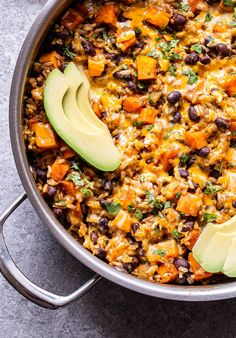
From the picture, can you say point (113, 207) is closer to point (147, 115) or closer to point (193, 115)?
point (147, 115)

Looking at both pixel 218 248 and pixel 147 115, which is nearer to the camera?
pixel 218 248

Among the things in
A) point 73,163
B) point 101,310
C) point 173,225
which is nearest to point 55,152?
point 73,163

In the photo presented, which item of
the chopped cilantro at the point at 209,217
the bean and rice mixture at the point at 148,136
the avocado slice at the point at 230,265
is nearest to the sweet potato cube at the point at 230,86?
the bean and rice mixture at the point at 148,136

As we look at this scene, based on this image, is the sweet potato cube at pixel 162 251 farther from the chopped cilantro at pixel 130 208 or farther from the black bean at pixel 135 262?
the chopped cilantro at pixel 130 208

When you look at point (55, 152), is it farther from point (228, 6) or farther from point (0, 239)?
point (228, 6)

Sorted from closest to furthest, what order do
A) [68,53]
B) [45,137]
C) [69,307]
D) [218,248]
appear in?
1. [218,248]
2. [45,137]
3. [68,53]
4. [69,307]

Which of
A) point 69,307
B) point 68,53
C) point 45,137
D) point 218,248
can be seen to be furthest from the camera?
point 69,307

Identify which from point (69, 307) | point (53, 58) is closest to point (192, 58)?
point (53, 58)
